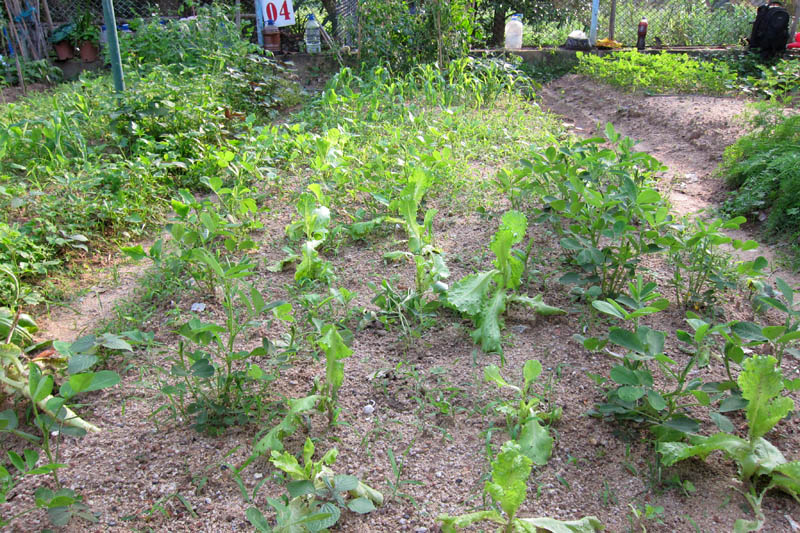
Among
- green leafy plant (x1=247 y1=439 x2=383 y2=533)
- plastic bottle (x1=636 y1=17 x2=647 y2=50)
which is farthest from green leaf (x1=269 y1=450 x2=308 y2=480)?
plastic bottle (x1=636 y1=17 x2=647 y2=50)

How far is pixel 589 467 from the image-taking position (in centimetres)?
168

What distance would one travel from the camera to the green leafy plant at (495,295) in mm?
2119

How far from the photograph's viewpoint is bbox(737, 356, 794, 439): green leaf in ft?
4.97

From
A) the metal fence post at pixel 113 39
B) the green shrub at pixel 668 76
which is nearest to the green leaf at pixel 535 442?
the metal fence post at pixel 113 39

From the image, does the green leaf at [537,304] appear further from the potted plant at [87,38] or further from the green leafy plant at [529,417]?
the potted plant at [87,38]

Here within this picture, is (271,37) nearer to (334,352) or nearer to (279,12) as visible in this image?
(279,12)

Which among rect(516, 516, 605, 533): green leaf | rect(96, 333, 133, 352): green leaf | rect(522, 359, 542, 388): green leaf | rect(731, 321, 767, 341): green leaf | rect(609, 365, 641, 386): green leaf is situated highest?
rect(96, 333, 133, 352): green leaf

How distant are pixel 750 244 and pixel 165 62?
6080 millimetres

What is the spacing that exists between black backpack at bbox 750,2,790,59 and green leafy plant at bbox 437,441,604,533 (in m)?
9.21

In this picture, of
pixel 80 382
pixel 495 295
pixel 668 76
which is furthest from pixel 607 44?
pixel 80 382

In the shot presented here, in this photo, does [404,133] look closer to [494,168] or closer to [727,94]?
[494,168]

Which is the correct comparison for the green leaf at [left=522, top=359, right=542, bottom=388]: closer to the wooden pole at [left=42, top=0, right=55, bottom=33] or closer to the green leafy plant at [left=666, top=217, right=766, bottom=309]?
the green leafy plant at [left=666, top=217, right=766, bottom=309]

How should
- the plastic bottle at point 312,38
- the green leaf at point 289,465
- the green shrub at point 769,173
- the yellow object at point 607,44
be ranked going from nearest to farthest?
the green leaf at point 289,465 → the green shrub at point 769,173 → the plastic bottle at point 312,38 → the yellow object at point 607,44

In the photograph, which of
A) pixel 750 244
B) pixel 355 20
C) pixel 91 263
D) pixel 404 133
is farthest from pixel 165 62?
pixel 750 244
